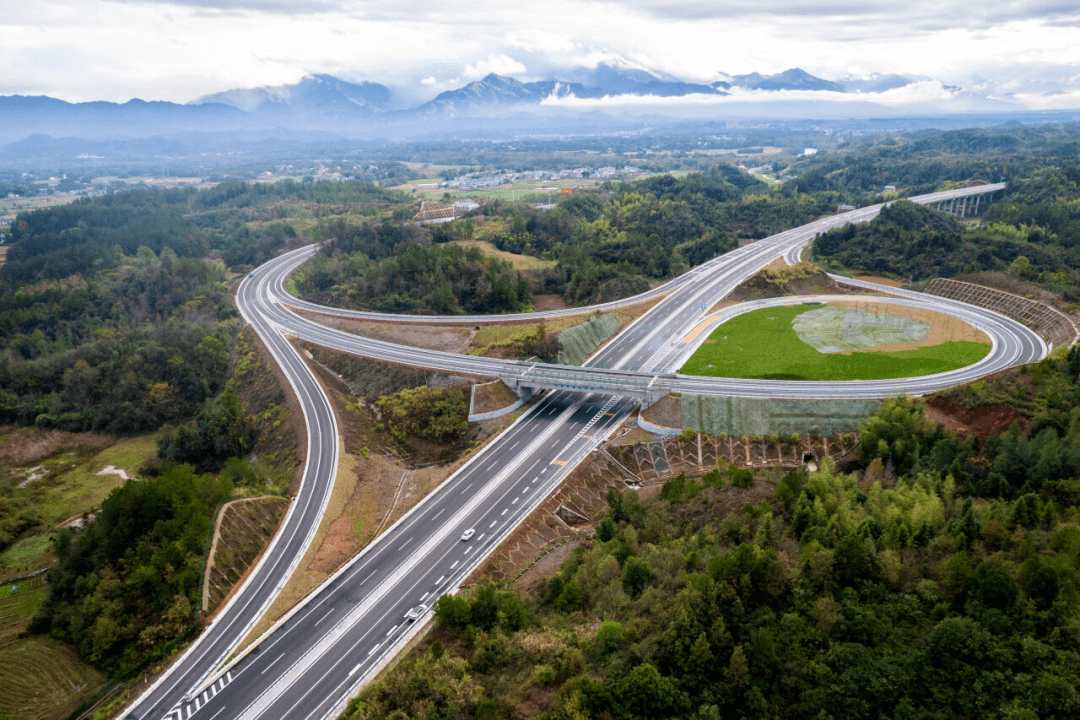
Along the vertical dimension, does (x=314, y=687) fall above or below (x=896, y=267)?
below

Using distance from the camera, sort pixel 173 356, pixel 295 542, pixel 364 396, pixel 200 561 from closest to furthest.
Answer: pixel 200 561 < pixel 295 542 < pixel 364 396 < pixel 173 356

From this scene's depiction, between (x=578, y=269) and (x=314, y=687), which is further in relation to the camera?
(x=578, y=269)

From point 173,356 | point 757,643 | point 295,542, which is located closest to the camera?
point 757,643

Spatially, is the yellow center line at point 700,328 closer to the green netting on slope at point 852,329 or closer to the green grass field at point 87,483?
the green netting on slope at point 852,329

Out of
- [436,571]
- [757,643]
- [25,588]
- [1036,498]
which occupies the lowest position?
[25,588]

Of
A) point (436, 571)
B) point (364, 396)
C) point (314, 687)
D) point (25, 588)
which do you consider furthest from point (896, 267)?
point (25, 588)

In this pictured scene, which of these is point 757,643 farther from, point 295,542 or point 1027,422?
point 1027,422

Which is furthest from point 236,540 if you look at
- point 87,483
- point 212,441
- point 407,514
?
point 87,483
